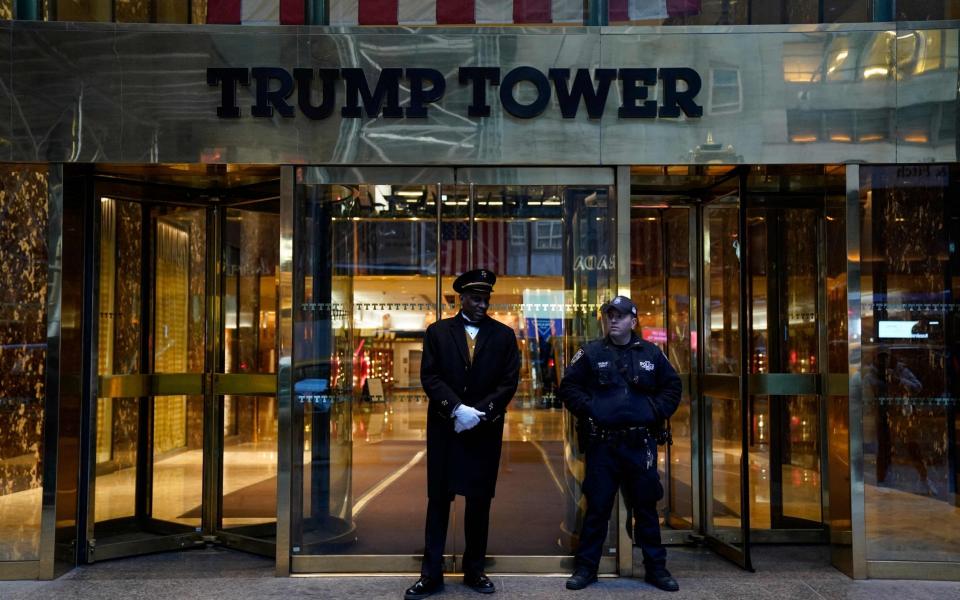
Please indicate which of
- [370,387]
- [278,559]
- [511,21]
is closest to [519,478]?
[370,387]

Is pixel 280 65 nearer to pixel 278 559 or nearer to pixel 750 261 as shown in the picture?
pixel 278 559

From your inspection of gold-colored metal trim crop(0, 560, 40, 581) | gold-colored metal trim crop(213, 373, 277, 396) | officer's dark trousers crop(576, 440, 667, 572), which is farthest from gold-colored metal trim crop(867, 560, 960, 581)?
gold-colored metal trim crop(0, 560, 40, 581)

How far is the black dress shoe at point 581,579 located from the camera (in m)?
5.85

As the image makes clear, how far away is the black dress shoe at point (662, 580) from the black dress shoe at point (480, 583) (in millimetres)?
1029

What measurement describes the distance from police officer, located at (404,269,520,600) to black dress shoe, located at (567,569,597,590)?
52cm

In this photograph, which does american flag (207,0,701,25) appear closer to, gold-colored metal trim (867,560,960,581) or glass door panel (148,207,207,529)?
glass door panel (148,207,207,529)

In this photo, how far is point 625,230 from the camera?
6.25m

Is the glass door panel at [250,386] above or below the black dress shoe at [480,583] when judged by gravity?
above

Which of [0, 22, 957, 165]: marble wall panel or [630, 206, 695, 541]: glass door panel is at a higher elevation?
[0, 22, 957, 165]: marble wall panel

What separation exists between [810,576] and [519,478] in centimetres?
208

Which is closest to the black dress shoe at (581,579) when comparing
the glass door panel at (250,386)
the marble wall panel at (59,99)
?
the glass door panel at (250,386)

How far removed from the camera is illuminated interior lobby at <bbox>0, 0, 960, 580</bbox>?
20.4 ft

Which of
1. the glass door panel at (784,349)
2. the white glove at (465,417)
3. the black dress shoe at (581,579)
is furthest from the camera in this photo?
the glass door panel at (784,349)

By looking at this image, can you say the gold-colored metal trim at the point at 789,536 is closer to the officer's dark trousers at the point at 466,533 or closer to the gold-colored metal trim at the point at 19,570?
the officer's dark trousers at the point at 466,533
